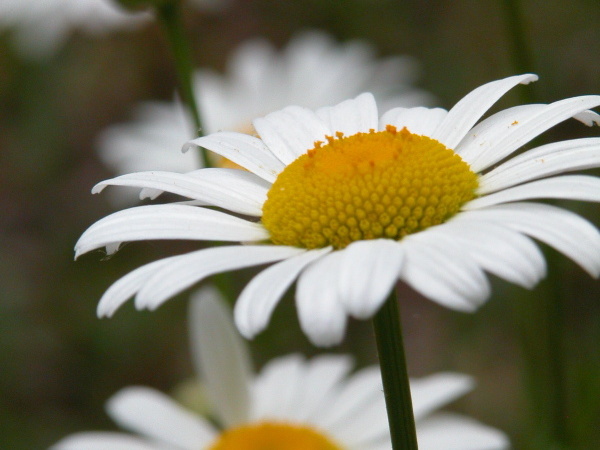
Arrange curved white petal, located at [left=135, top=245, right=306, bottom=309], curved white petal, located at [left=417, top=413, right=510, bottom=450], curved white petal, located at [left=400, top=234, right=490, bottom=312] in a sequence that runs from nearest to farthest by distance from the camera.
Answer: curved white petal, located at [left=400, top=234, right=490, bottom=312] < curved white petal, located at [left=135, top=245, right=306, bottom=309] < curved white petal, located at [left=417, top=413, right=510, bottom=450]

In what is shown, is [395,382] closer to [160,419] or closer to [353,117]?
[353,117]

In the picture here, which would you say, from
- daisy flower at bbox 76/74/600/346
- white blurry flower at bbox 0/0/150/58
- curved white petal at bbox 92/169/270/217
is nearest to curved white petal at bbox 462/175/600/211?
daisy flower at bbox 76/74/600/346

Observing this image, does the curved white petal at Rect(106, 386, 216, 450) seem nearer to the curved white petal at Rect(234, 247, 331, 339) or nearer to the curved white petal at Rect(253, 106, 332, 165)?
the curved white petal at Rect(253, 106, 332, 165)

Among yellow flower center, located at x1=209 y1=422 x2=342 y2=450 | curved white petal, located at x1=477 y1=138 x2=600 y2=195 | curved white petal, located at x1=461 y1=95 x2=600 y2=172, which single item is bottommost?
yellow flower center, located at x1=209 y1=422 x2=342 y2=450

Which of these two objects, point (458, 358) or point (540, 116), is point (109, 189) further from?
point (540, 116)

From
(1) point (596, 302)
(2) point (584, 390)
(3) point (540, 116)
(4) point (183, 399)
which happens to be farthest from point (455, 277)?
(1) point (596, 302)

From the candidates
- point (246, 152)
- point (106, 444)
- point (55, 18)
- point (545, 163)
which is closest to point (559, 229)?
point (545, 163)

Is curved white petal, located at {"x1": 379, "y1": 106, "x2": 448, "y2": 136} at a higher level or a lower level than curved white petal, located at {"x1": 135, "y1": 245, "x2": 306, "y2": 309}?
higher
